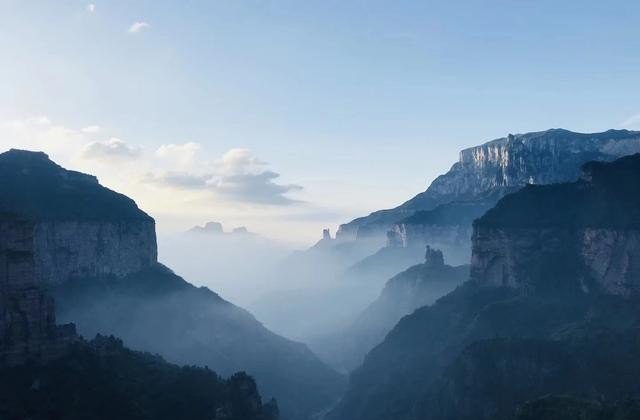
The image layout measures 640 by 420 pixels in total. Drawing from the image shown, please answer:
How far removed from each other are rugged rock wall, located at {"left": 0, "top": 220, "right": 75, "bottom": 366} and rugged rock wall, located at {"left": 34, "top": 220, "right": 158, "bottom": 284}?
62171mm

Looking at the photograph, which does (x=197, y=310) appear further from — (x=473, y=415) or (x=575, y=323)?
(x=575, y=323)

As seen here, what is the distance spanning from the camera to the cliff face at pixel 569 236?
488ft

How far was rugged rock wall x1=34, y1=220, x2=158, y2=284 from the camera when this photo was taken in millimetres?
149750

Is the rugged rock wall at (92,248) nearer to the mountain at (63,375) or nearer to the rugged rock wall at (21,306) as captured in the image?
the rugged rock wall at (21,306)

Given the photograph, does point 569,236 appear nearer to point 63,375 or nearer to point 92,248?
point 92,248

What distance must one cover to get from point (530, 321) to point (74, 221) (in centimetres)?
11214

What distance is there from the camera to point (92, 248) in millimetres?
162625

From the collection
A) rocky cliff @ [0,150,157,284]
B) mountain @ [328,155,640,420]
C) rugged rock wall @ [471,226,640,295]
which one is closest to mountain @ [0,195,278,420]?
mountain @ [328,155,640,420]

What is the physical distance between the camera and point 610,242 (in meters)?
150

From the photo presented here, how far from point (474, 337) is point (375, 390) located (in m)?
28.0

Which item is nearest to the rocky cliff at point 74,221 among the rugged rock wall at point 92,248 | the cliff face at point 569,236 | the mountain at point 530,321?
the rugged rock wall at point 92,248

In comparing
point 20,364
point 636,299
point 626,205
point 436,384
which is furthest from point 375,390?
point 20,364

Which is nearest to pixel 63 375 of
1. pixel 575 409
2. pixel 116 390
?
pixel 116 390

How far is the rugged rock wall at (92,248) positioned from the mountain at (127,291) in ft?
0.83
